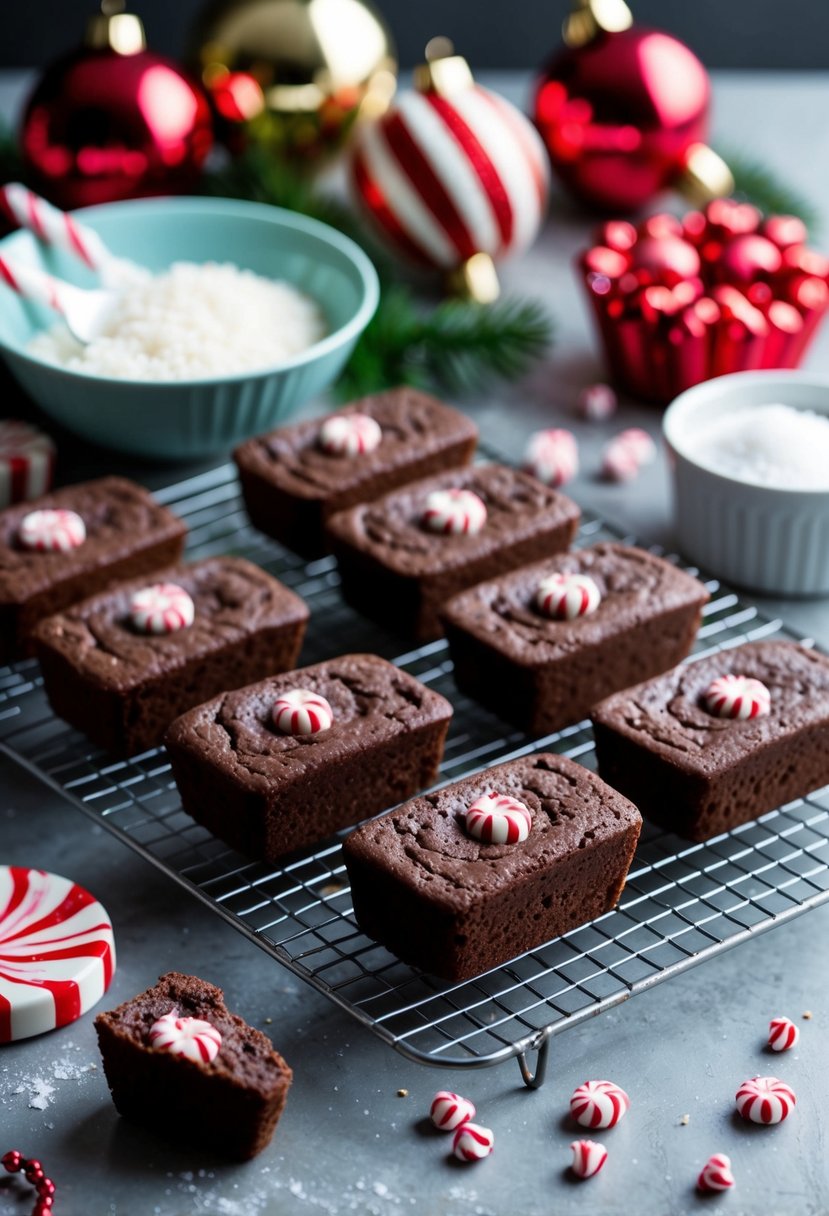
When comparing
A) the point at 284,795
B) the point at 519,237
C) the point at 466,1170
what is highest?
the point at 519,237

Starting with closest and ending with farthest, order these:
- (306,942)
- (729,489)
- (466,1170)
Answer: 1. (466,1170)
2. (306,942)
3. (729,489)

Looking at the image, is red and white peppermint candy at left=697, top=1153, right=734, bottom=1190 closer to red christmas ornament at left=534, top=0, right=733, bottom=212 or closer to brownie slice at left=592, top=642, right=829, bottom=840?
brownie slice at left=592, top=642, right=829, bottom=840

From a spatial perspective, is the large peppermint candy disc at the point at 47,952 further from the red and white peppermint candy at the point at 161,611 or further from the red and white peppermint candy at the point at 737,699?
the red and white peppermint candy at the point at 737,699

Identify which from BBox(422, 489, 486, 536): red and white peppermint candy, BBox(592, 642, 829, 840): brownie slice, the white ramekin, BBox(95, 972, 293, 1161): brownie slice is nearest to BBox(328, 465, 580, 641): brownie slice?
BBox(422, 489, 486, 536): red and white peppermint candy

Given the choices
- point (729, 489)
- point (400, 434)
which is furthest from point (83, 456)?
point (729, 489)

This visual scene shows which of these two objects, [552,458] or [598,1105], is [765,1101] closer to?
[598,1105]

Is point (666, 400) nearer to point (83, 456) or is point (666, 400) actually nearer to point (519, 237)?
point (519, 237)
